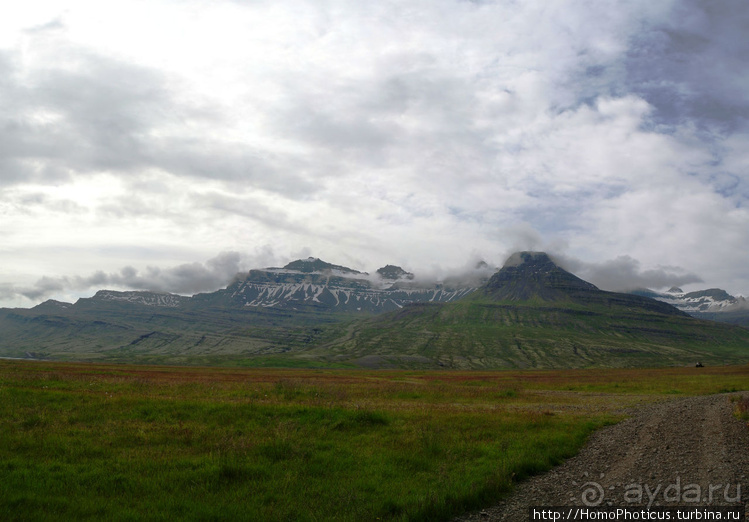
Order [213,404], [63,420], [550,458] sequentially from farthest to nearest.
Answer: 1. [213,404]
2. [63,420]
3. [550,458]

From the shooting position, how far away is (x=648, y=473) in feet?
43.9

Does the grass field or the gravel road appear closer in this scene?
the grass field

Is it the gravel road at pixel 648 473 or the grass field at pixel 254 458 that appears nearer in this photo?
the grass field at pixel 254 458

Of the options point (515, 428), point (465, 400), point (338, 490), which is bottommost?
point (465, 400)

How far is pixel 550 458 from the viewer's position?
1565cm

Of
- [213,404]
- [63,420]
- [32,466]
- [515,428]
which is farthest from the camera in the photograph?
[213,404]

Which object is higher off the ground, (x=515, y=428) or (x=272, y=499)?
(x=272, y=499)

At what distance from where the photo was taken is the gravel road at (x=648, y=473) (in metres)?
11.2

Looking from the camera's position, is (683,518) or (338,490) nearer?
(683,518)

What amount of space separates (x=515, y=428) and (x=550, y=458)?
17.8ft

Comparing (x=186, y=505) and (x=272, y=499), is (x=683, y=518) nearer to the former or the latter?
(x=272, y=499)

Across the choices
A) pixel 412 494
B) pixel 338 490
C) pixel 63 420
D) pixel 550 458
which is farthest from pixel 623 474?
pixel 63 420

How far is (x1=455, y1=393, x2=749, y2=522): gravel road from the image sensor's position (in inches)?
441

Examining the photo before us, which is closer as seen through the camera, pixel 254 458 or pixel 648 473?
pixel 648 473
